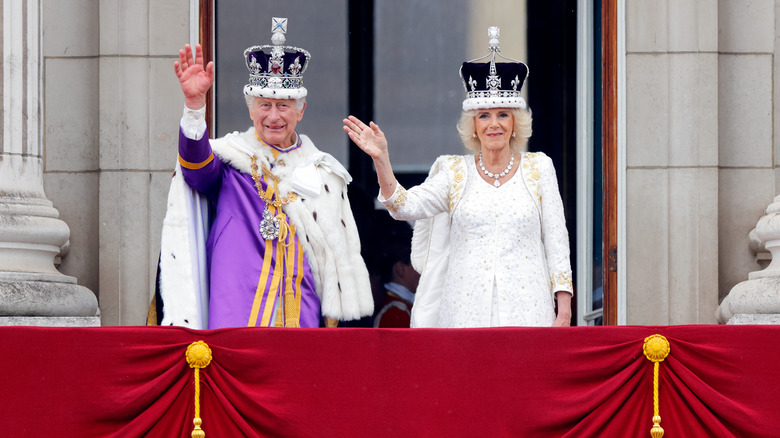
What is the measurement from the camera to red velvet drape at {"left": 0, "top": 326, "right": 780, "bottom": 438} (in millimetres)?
4980

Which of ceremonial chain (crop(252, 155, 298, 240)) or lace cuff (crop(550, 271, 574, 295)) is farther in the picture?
ceremonial chain (crop(252, 155, 298, 240))

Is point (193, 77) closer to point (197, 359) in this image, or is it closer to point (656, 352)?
point (197, 359)

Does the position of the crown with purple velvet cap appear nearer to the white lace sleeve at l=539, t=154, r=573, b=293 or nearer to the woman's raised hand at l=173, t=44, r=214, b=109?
the white lace sleeve at l=539, t=154, r=573, b=293

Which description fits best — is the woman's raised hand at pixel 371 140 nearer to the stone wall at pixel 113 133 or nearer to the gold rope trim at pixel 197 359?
the gold rope trim at pixel 197 359

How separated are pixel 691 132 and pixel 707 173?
0.83 feet

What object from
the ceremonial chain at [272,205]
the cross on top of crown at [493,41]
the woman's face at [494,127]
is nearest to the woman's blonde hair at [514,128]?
the woman's face at [494,127]

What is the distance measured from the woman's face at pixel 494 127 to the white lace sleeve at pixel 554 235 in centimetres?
22

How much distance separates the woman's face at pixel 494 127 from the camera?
6.00 metres

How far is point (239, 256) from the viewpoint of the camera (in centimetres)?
597

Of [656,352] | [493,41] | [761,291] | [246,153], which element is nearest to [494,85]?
[493,41]

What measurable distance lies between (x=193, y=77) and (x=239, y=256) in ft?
2.74

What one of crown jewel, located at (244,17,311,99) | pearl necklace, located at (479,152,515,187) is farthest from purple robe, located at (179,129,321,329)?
pearl necklace, located at (479,152,515,187)

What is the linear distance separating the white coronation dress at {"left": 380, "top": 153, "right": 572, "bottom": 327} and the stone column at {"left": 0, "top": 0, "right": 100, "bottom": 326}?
6.10 ft

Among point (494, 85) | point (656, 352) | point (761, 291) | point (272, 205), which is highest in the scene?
point (494, 85)
